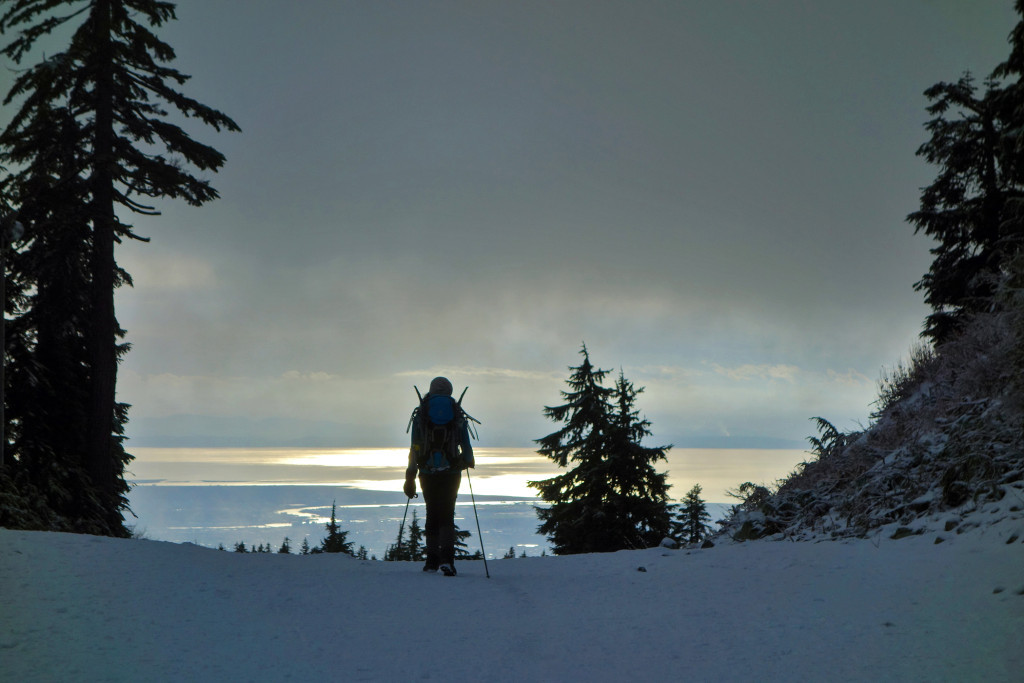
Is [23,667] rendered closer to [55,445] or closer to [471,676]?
[471,676]

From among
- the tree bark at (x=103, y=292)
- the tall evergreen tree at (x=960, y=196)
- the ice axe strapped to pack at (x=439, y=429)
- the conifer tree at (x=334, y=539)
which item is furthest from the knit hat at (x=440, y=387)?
the conifer tree at (x=334, y=539)

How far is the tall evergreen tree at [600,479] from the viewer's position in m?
27.6

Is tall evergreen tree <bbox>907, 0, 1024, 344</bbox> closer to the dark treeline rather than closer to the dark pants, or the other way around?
the dark treeline

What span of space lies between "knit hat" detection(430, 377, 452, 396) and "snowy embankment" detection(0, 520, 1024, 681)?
8.39ft

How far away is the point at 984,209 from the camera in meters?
21.5

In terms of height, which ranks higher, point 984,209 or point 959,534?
point 984,209

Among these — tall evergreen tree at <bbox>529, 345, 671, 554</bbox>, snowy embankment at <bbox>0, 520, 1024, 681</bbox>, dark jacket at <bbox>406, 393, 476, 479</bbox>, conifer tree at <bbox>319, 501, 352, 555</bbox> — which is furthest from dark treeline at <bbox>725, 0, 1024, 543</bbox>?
conifer tree at <bbox>319, 501, 352, 555</bbox>

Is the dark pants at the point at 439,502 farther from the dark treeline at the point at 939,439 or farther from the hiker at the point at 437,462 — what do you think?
the dark treeline at the point at 939,439

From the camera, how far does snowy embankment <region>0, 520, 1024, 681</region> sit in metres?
4.24

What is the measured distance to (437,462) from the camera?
9016mm

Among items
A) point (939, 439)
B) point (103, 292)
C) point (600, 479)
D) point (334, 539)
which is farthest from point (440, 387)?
point (334, 539)

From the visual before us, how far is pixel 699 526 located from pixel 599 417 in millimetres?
17639

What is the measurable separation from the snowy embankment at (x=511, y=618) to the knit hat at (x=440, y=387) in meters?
2.56

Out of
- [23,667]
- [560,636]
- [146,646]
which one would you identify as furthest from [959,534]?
[23,667]
